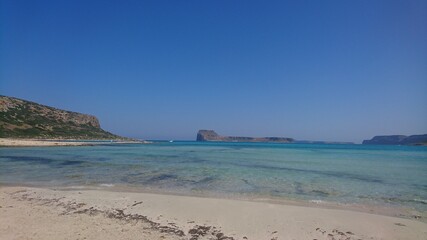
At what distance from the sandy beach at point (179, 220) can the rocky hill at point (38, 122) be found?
2705 inches

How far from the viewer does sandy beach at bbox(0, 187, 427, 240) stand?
21.7 ft

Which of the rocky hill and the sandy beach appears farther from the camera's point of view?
the rocky hill

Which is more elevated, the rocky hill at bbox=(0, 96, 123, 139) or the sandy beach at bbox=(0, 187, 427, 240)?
the rocky hill at bbox=(0, 96, 123, 139)

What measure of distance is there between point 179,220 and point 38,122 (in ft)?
306

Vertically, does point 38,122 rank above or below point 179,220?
above

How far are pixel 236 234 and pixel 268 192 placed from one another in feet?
18.8

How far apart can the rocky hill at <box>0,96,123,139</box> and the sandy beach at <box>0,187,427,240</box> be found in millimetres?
68709

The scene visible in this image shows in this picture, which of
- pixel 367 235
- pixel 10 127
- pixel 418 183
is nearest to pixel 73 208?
pixel 367 235

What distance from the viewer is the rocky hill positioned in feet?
236

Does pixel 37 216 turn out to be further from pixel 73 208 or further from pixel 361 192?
pixel 361 192

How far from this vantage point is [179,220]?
776 cm

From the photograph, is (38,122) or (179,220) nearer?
(179,220)

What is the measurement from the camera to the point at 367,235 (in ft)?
22.7

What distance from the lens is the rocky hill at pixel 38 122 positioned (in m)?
71.9
